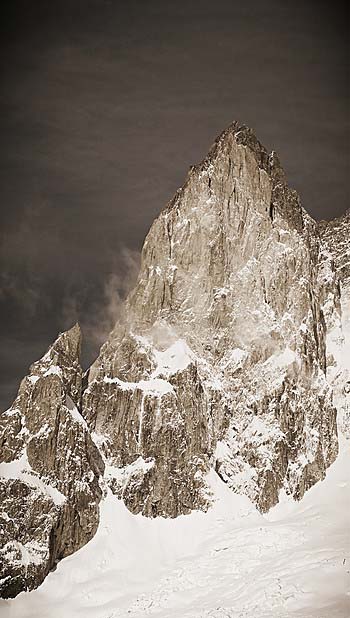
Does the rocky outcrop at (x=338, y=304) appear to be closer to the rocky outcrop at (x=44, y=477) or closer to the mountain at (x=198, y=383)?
the mountain at (x=198, y=383)

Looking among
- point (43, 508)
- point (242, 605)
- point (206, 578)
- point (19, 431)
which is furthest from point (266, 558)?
point (19, 431)

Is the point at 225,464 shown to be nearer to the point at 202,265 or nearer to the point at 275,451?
the point at 275,451

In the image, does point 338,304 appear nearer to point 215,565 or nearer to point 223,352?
point 223,352

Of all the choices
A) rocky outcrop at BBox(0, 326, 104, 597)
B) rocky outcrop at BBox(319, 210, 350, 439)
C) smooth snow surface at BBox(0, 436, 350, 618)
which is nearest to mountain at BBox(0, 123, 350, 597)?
rocky outcrop at BBox(0, 326, 104, 597)

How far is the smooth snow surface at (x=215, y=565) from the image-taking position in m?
71.4

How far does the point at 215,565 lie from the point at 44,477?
951 inches

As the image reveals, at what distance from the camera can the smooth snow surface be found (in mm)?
71375

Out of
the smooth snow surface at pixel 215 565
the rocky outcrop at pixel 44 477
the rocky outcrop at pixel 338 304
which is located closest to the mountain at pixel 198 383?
the rocky outcrop at pixel 44 477

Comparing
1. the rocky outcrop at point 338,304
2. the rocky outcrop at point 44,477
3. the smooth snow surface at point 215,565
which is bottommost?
the smooth snow surface at point 215,565

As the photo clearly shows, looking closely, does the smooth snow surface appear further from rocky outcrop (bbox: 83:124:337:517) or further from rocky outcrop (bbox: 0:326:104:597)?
rocky outcrop (bbox: 83:124:337:517)

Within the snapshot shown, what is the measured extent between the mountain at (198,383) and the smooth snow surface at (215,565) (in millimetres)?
2116

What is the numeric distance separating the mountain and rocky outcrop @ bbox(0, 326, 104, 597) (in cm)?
16

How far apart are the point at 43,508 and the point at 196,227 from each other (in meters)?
51.9

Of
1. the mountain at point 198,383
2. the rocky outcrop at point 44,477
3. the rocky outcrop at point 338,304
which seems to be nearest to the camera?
the rocky outcrop at point 44,477
